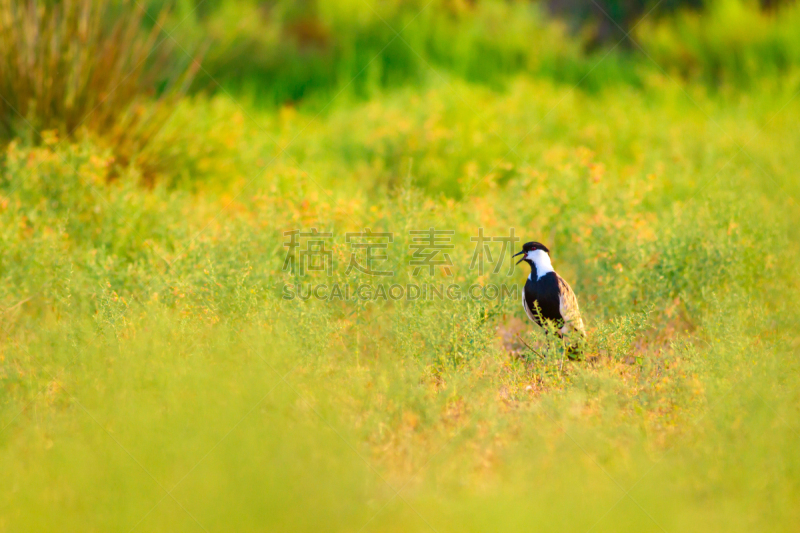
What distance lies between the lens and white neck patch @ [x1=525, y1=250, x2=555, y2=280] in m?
4.16

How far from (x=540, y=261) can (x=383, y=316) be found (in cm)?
101

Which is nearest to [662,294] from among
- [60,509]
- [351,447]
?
[351,447]

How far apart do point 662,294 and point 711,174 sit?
262cm

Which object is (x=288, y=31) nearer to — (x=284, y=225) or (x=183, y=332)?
(x=284, y=225)

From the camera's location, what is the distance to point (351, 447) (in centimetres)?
284

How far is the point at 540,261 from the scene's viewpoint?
13.9 ft

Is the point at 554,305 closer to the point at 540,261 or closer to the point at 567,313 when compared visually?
the point at 567,313

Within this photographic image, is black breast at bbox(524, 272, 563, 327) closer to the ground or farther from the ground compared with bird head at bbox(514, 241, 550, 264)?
closer to the ground

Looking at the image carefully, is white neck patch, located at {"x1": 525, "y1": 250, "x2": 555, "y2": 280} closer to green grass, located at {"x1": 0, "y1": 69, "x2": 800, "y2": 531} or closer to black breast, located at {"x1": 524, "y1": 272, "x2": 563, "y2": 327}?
black breast, located at {"x1": 524, "y1": 272, "x2": 563, "y2": 327}

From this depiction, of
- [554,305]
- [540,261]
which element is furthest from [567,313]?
[540,261]

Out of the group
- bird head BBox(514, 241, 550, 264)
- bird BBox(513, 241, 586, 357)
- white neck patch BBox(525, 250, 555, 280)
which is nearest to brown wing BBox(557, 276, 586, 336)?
bird BBox(513, 241, 586, 357)

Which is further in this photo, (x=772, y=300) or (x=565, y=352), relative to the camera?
(x=772, y=300)

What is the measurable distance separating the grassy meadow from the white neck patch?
26 centimetres

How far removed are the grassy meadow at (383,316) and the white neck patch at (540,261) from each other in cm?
26
